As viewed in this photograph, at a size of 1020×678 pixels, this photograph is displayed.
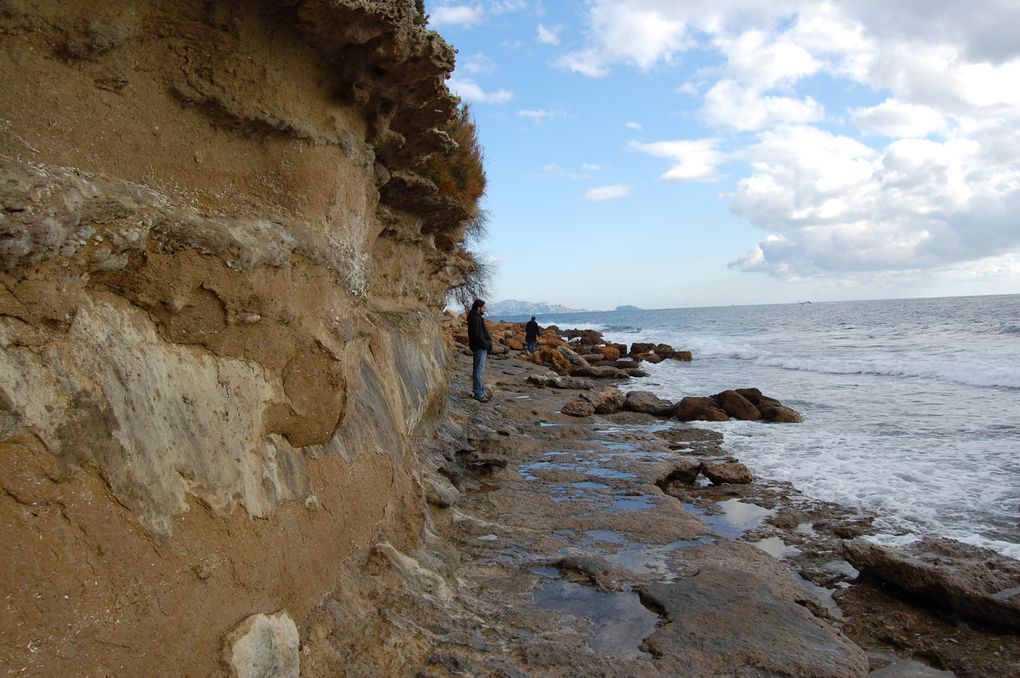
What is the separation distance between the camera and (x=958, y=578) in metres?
5.03

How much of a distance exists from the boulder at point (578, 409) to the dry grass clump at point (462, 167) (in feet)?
15.3

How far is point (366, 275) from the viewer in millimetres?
4527

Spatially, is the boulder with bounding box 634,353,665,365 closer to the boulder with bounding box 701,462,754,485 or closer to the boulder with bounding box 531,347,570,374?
the boulder with bounding box 531,347,570,374

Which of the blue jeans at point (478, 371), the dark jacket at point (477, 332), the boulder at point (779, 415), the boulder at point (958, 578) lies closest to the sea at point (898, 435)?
the boulder at point (779, 415)

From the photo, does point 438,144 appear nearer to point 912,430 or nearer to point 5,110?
point 5,110

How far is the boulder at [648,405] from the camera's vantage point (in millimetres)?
14281

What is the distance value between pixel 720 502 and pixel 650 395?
741 centimetres

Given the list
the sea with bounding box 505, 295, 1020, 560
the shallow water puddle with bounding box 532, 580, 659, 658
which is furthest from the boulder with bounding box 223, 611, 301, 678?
the sea with bounding box 505, 295, 1020, 560

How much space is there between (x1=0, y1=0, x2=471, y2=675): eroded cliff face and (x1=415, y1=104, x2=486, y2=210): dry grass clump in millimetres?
4495

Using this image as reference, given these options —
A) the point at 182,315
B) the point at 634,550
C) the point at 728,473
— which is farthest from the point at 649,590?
the point at 728,473

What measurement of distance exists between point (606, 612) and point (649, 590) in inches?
18.5

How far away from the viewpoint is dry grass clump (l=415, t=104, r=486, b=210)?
29.8 ft

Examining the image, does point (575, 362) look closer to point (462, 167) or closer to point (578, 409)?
point (578, 409)

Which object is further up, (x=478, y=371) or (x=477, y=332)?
(x=477, y=332)
